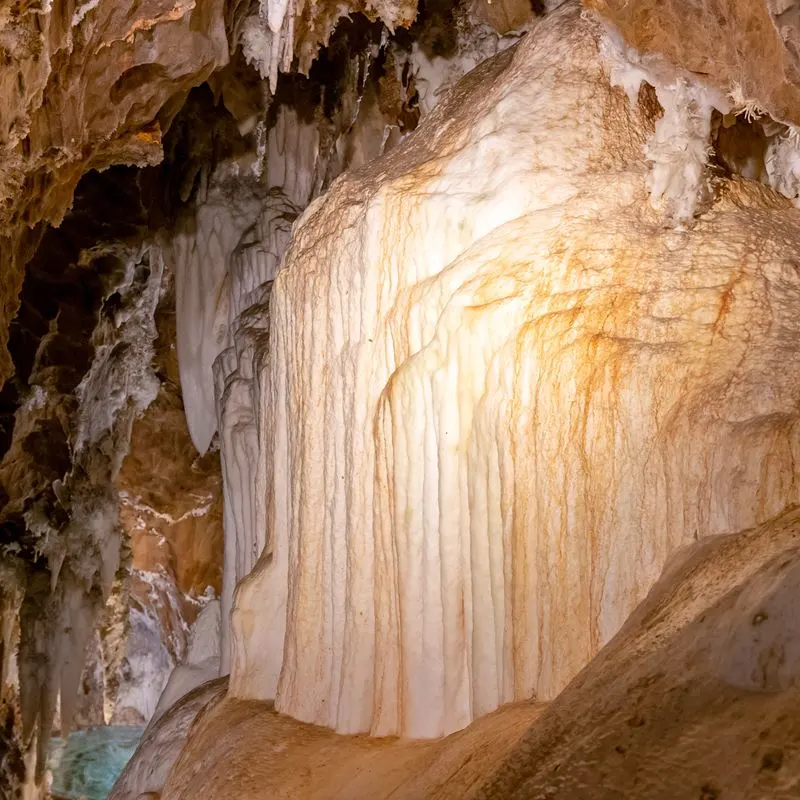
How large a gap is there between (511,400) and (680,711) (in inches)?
55.0

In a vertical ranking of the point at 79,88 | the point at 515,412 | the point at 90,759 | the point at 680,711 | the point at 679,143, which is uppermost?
the point at 79,88

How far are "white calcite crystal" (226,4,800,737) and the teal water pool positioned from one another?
428 centimetres

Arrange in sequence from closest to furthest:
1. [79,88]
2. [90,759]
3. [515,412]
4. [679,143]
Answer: [515,412], [679,143], [79,88], [90,759]

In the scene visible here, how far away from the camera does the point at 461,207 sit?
3.11 metres

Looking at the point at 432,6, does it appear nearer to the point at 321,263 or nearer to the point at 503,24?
the point at 503,24

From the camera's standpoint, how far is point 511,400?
288 cm

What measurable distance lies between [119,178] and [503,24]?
10.3 feet

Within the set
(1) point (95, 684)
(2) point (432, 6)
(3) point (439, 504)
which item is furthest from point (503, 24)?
(1) point (95, 684)

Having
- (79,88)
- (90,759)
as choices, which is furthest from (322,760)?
(90,759)

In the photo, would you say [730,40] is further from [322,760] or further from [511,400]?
[322,760]

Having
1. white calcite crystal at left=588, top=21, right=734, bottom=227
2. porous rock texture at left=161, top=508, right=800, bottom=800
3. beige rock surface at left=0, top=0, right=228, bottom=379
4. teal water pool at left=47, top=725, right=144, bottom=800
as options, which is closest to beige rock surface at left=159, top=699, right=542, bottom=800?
porous rock texture at left=161, top=508, right=800, bottom=800

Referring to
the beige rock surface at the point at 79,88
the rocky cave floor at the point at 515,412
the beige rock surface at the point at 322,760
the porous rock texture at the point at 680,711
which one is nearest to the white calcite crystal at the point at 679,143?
the rocky cave floor at the point at 515,412

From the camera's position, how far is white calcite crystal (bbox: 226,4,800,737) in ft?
8.54

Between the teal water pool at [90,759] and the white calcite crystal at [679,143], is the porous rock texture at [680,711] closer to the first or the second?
the white calcite crystal at [679,143]
